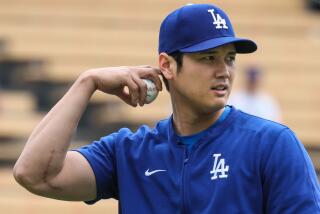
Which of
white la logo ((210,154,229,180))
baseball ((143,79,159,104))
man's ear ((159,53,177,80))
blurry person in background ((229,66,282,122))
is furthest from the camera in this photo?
blurry person in background ((229,66,282,122))

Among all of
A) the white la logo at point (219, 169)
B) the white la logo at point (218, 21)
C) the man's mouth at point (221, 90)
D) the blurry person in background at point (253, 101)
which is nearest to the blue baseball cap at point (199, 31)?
the white la logo at point (218, 21)

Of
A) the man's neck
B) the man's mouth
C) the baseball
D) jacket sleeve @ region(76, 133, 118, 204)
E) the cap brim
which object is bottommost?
jacket sleeve @ region(76, 133, 118, 204)

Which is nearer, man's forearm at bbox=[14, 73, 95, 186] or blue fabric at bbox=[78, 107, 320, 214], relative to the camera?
blue fabric at bbox=[78, 107, 320, 214]

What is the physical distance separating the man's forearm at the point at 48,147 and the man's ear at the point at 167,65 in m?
0.35

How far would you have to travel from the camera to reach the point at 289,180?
307 cm

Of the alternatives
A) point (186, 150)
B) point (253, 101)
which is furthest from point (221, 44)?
point (253, 101)

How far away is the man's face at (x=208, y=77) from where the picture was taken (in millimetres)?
3285

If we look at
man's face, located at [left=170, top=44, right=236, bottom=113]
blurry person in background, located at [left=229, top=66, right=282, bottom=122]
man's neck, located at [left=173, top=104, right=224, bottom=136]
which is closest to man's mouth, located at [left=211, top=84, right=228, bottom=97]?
man's face, located at [left=170, top=44, right=236, bottom=113]

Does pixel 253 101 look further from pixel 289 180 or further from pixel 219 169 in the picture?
pixel 289 180

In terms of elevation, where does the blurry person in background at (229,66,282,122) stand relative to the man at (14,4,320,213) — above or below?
below

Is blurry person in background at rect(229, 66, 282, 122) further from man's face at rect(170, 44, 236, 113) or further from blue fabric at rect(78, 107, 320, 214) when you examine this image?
man's face at rect(170, 44, 236, 113)

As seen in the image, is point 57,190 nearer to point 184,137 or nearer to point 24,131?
point 184,137

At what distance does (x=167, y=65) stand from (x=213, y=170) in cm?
47

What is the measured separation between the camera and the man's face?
329 cm
